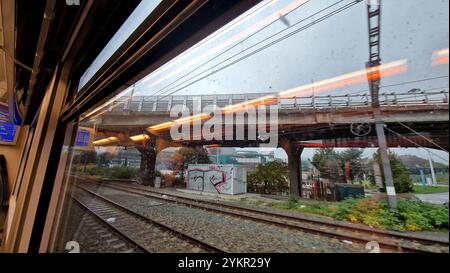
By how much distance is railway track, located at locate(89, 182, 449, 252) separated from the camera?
449 mm

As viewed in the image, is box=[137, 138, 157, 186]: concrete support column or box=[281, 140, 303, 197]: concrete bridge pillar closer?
box=[281, 140, 303, 197]: concrete bridge pillar

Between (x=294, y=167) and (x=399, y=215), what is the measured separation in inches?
23.4

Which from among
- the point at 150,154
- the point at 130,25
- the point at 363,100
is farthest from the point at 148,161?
the point at 363,100

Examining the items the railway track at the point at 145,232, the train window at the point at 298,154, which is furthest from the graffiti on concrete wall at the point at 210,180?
the railway track at the point at 145,232

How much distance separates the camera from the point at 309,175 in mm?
1070

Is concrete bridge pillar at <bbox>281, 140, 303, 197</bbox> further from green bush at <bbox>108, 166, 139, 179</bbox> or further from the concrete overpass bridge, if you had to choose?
green bush at <bbox>108, 166, 139, 179</bbox>

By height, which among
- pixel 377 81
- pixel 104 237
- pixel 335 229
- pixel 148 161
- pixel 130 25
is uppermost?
pixel 130 25

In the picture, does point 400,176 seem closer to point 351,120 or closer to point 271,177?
point 351,120

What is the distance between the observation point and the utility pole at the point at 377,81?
0.57m

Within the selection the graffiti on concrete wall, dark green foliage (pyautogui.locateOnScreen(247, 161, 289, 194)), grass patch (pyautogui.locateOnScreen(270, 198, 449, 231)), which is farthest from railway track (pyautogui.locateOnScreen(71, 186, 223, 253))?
grass patch (pyautogui.locateOnScreen(270, 198, 449, 231))

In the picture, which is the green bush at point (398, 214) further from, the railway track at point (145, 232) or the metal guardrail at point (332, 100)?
the railway track at point (145, 232)

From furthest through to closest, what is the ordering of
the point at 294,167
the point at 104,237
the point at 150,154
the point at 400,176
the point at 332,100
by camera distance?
1. the point at 150,154
2. the point at 104,237
3. the point at 294,167
4. the point at 332,100
5. the point at 400,176

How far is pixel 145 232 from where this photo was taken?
2.18m

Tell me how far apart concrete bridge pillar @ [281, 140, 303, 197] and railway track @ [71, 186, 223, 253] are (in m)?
0.64
